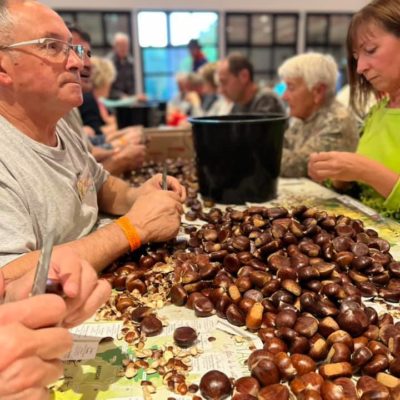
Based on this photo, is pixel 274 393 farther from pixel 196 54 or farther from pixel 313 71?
pixel 196 54

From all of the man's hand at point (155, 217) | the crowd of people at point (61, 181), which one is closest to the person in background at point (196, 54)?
the crowd of people at point (61, 181)

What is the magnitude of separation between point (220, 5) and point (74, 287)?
298 inches

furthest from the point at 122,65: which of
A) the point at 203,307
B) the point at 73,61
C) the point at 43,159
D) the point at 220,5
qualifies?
the point at 203,307

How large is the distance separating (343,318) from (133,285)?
0.44 metres

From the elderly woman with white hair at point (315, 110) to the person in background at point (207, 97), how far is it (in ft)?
6.59

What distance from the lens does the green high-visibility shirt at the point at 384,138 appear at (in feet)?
5.02

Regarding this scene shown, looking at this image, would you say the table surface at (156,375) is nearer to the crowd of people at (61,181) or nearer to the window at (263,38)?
the crowd of people at (61,181)

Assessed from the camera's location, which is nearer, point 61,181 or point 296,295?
point 296,295

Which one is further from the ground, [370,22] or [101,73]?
[370,22]

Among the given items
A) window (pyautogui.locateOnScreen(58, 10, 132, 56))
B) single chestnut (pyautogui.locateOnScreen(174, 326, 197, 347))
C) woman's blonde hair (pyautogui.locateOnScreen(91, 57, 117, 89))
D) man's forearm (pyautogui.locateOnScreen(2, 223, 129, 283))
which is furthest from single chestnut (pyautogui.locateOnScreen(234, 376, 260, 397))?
window (pyautogui.locateOnScreen(58, 10, 132, 56))

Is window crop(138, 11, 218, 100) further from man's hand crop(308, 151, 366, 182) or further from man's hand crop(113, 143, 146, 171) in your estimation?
man's hand crop(308, 151, 366, 182)

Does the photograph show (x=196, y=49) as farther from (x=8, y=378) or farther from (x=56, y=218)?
(x=8, y=378)

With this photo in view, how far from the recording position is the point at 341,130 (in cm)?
217

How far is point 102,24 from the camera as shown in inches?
277
